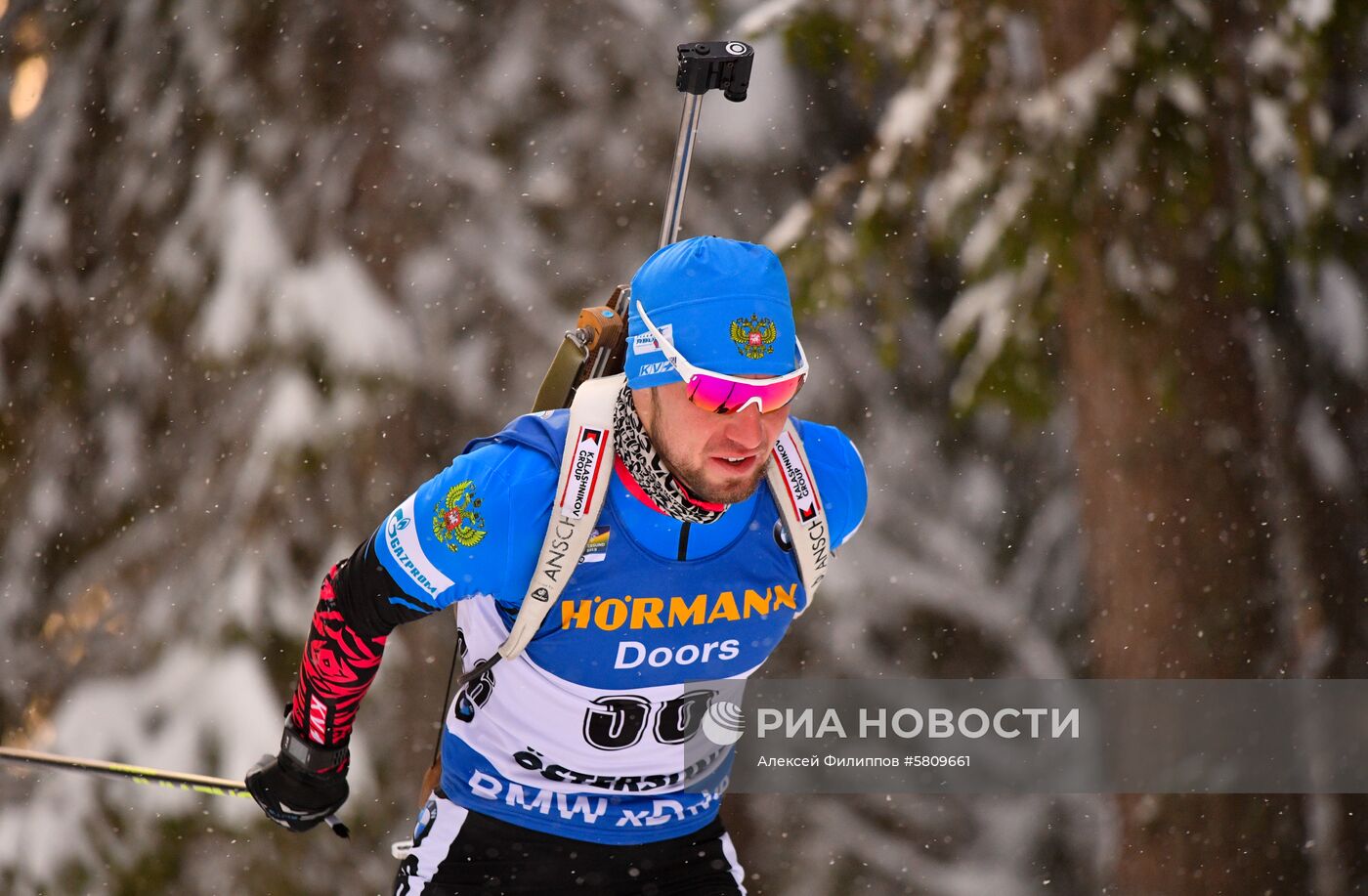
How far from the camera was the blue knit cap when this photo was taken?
1798 millimetres

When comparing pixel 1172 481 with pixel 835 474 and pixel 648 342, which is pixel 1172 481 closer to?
pixel 835 474

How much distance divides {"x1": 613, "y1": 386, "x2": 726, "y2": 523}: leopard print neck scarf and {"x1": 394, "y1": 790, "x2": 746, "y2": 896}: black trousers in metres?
0.58

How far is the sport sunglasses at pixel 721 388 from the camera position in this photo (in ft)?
5.83

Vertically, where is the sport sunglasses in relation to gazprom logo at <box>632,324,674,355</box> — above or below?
below

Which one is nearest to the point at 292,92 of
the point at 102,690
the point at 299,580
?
the point at 299,580

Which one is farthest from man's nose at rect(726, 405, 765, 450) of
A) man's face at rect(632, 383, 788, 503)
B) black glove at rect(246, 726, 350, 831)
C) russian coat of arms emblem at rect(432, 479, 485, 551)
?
black glove at rect(246, 726, 350, 831)

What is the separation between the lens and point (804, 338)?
10.9ft

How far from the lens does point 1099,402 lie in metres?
3.40

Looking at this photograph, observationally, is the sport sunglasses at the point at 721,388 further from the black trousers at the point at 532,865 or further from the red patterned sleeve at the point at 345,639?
the black trousers at the point at 532,865

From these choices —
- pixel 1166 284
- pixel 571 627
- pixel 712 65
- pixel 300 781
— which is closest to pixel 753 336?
pixel 571 627

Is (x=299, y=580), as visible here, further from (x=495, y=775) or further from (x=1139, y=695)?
(x=1139, y=695)

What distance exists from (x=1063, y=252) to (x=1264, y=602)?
1.13 m

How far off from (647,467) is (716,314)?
0.25 metres

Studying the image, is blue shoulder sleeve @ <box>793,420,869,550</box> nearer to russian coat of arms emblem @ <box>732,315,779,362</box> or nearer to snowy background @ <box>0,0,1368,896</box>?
russian coat of arms emblem @ <box>732,315,779,362</box>
